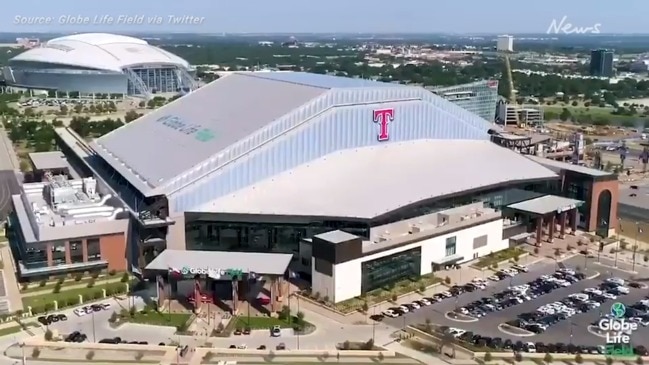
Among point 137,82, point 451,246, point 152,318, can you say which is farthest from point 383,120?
point 137,82

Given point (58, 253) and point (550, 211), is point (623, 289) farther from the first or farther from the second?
point (58, 253)

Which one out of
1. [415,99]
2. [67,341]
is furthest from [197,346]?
[415,99]

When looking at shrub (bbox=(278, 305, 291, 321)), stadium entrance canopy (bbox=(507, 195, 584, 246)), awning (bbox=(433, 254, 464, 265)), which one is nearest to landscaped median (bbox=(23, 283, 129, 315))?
shrub (bbox=(278, 305, 291, 321))

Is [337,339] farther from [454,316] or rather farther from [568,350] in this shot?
[568,350]

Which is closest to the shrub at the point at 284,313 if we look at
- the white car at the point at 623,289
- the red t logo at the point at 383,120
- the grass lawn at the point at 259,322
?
the grass lawn at the point at 259,322

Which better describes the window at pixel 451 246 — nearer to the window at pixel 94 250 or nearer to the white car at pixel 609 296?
the white car at pixel 609 296

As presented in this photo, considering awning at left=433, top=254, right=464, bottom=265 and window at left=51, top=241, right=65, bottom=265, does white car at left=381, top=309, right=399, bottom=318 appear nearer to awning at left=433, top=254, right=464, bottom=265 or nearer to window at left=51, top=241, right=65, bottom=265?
awning at left=433, top=254, right=464, bottom=265

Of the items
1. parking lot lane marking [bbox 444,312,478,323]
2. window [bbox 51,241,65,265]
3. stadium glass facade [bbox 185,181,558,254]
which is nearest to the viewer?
parking lot lane marking [bbox 444,312,478,323]
